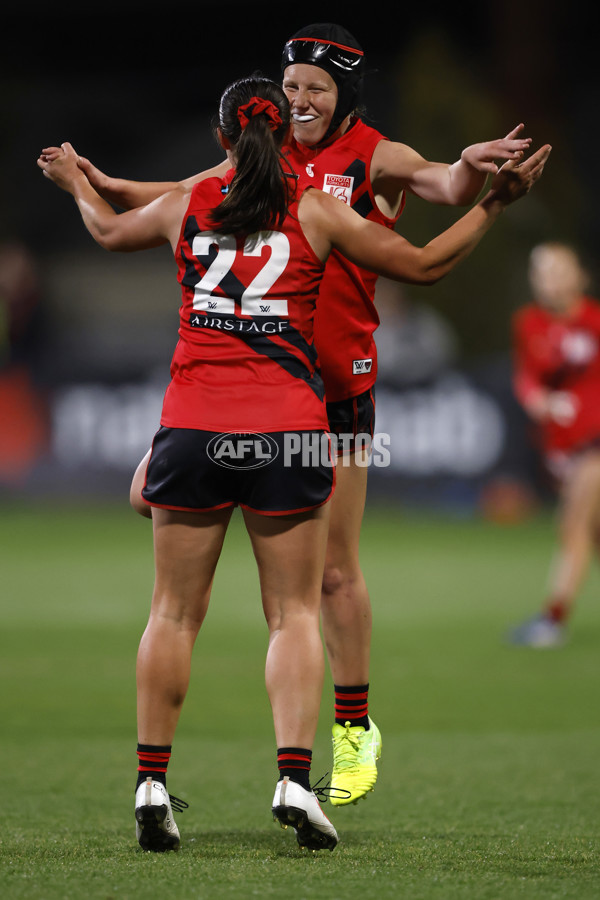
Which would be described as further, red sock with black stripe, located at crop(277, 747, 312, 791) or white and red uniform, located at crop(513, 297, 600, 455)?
white and red uniform, located at crop(513, 297, 600, 455)

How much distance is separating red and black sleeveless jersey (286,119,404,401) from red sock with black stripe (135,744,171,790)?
4.52 feet

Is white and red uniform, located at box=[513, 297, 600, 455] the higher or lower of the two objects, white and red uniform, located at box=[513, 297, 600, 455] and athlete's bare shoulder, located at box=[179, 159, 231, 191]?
the higher

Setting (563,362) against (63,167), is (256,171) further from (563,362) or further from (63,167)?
(563,362)

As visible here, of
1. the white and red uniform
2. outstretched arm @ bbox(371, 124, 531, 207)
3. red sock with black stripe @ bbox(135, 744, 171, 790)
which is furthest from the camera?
the white and red uniform

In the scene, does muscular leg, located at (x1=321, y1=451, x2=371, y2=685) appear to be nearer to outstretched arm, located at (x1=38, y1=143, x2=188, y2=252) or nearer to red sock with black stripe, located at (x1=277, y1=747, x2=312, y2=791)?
red sock with black stripe, located at (x1=277, y1=747, x2=312, y2=791)

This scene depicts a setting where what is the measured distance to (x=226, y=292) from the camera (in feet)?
11.4

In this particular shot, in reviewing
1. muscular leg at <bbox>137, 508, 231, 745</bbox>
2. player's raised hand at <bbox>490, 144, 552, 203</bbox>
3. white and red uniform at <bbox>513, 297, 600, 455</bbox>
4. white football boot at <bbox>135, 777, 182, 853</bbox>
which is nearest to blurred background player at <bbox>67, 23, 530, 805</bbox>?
player's raised hand at <bbox>490, 144, 552, 203</bbox>

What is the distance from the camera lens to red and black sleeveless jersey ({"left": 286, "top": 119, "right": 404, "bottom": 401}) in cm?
408

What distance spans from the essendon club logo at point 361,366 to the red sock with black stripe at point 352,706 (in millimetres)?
1097

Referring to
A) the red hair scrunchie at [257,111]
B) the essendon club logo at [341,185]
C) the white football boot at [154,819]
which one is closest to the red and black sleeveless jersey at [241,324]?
the red hair scrunchie at [257,111]

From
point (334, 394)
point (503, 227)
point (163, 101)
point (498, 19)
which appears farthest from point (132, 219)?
point (163, 101)

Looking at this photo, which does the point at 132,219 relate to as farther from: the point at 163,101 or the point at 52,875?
the point at 163,101

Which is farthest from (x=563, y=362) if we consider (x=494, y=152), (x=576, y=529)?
(x=494, y=152)

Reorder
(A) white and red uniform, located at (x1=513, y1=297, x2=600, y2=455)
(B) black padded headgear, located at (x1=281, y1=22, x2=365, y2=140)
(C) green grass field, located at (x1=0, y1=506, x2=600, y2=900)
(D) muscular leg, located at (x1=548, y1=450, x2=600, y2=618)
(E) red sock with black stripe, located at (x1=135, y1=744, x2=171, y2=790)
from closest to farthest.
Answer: (C) green grass field, located at (x1=0, y1=506, x2=600, y2=900) → (E) red sock with black stripe, located at (x1=135, y1=744, x2=171, y2=790) → (B) black padded headgear, located at (x1=281, y1=22, x2=365, y2=140) → (D) muscular leg, located at (x1=548, y1=450, x2=600, y2=618) → (A) white and red uniform, located at (x1=513, y1=297, x2=600, y2=455)
